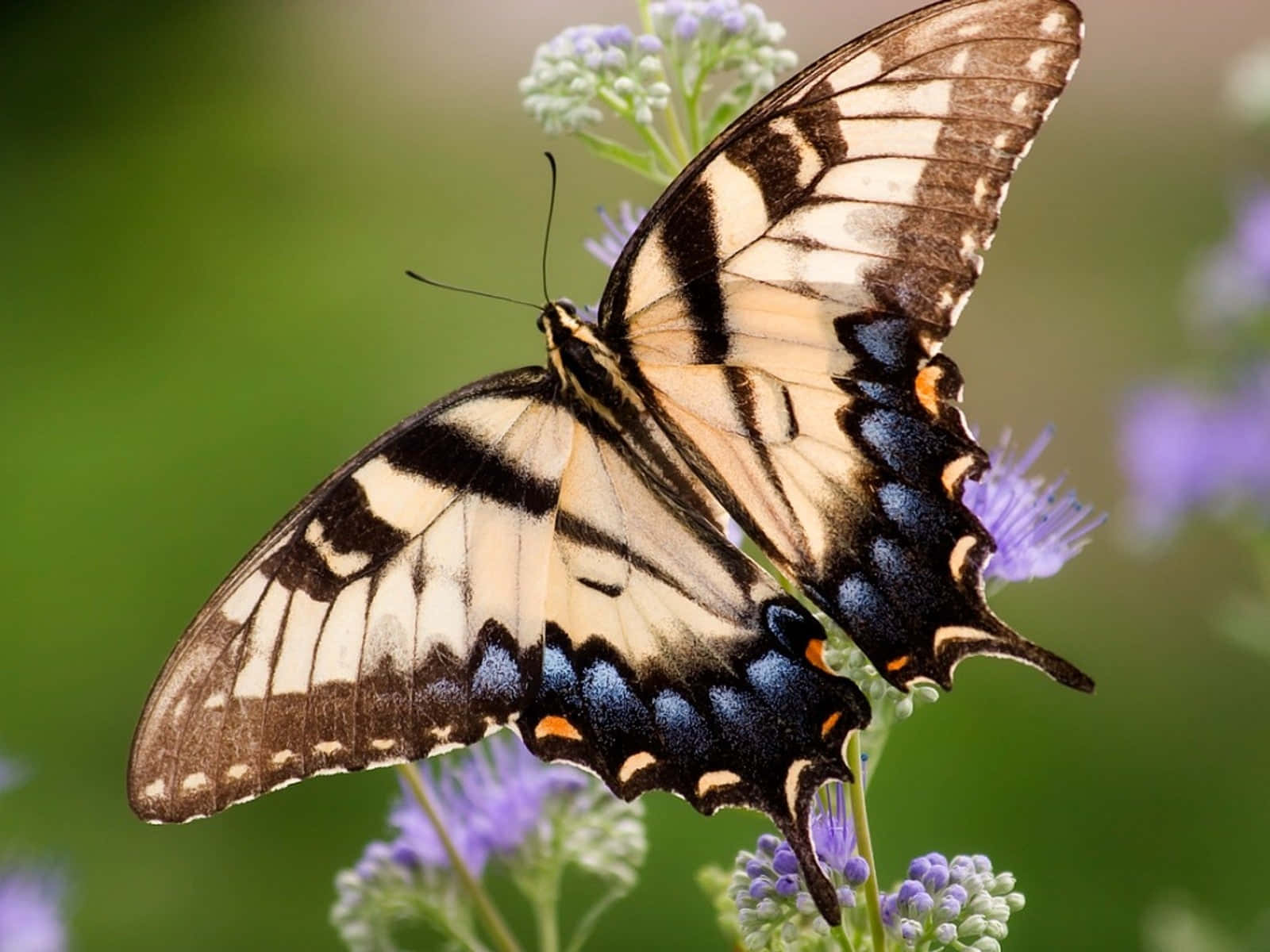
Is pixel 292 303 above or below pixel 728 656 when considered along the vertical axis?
above

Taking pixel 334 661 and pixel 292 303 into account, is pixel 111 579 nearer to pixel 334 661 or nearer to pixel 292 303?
pixel 292 303

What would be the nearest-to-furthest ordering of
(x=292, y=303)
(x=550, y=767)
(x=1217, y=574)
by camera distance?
(x=550, y=767), (x=1217, y=574), (x=292, y=303)

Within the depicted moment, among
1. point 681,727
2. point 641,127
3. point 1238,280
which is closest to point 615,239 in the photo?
point 641,127

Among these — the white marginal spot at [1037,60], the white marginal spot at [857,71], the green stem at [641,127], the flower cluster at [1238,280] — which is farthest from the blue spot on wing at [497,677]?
the flower cluster at [1238,280]

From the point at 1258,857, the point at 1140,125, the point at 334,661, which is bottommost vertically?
→ the point at 1258,857

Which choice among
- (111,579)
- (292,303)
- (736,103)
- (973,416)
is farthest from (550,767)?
(292,303)

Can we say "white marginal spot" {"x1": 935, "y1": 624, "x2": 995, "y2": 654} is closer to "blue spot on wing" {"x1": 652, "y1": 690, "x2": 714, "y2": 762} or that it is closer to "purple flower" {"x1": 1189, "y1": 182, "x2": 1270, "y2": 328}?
"blue spot on wing" {"x1": 652, "y1": 690, "x2": 714, "y2": 762}

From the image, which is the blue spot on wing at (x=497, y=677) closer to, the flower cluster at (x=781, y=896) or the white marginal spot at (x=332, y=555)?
the white marginal spot at (x=332, y=555)

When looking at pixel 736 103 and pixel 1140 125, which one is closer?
pixel 736 103

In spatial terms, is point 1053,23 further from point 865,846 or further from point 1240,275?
point 1240,275
